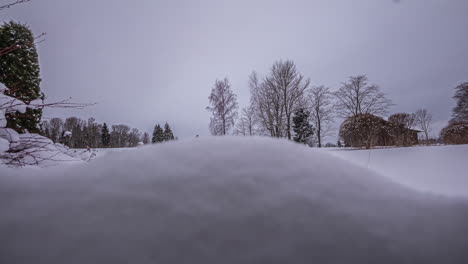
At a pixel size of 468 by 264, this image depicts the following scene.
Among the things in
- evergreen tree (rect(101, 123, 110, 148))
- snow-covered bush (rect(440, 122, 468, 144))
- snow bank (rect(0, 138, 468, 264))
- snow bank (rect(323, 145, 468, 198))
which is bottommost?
snow bank (rect(323, 145, 468, 198))

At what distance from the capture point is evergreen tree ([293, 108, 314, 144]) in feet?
56.3

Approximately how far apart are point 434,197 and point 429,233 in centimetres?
14

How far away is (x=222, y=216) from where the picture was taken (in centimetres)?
40

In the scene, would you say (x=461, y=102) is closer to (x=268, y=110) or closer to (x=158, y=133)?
(x=268, y=110)

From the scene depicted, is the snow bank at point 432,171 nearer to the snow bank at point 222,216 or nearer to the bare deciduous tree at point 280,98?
the snow bank at point 222,216

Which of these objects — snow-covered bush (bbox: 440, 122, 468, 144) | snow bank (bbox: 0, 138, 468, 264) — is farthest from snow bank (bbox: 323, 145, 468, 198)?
snow-covered bush (bbox: 440, 122, 468, 144)

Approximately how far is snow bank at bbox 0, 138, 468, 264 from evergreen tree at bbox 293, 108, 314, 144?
17450 millimetres

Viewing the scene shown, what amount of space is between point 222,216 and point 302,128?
18.7 meters

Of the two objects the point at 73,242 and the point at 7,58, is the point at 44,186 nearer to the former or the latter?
the point at 73,242

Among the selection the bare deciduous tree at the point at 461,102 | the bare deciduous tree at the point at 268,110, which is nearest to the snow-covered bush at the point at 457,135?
the bare deciduous tree at the point at 461,102

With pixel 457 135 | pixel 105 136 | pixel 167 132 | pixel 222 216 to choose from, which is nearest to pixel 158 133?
pixel 167 132

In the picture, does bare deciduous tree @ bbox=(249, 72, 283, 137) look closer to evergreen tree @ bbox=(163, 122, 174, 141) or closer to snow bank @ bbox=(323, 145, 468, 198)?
snow bank @ bbox=(323, 145, 468, 198)

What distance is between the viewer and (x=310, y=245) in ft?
1.22

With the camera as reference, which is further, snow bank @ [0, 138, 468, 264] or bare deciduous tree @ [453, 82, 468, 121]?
bare deciduous tree @ [453, 82, 468, 121]
